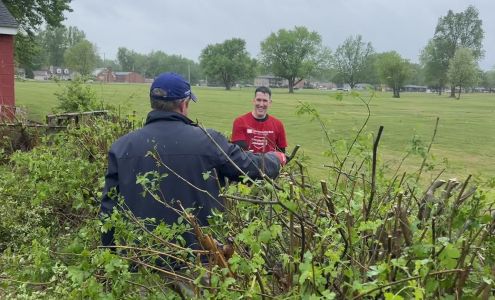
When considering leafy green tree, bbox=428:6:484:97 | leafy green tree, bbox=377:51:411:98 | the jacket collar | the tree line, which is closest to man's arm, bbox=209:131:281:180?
the jacket collar

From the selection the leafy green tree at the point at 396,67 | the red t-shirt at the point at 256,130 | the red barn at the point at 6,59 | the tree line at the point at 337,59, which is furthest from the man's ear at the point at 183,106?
the leafy green tree at the point at 396,67

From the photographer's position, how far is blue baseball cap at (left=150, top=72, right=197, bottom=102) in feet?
10.1

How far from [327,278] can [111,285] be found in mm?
990

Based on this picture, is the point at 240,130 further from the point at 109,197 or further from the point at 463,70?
the point at 463,70

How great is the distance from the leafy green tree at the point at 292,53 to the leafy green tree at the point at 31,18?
89585 millimetres

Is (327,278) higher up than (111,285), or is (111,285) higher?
(327,278)

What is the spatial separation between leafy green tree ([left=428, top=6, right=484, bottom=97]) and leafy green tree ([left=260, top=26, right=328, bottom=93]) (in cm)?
2687

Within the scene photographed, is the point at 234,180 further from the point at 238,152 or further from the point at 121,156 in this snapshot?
the point at 121,156

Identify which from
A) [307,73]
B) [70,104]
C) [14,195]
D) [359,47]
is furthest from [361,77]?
[14,195]

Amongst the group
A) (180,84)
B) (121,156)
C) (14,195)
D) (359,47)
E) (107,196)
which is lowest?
(14,195)

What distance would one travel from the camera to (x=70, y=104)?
13414 mm

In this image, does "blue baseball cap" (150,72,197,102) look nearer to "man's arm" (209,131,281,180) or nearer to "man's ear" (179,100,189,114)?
"man's ear" (179,100,189,114)

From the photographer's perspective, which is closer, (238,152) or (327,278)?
(327,278)

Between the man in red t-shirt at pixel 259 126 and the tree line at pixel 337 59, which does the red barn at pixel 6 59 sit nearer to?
the man in red t-shirt at pixel 259 126
